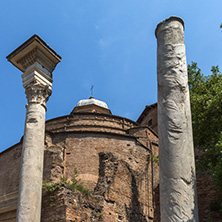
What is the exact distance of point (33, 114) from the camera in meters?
9.04

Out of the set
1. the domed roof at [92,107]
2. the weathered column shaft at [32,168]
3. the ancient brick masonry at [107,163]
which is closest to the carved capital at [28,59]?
the weathered column shaft at [32,168]

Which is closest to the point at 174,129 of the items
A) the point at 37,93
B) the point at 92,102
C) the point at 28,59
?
the point at 37,93

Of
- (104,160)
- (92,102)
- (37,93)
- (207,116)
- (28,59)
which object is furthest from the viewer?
(92,102)

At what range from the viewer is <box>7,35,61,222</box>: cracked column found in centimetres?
801

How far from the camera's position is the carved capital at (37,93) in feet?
30.4

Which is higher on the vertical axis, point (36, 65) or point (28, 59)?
point (28, 59)

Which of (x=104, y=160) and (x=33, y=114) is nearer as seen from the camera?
(x=33, y=114)

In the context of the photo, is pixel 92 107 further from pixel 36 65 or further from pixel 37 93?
pixel 37 93

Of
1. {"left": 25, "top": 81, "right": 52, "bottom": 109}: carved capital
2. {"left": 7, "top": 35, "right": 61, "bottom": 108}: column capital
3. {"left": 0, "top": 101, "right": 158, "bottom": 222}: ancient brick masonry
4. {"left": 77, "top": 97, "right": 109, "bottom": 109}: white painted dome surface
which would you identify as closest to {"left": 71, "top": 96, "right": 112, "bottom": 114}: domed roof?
{"left": 77, "top": 97, "right": 109, "bottom": 109}: white painted dome surface

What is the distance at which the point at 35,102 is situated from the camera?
30.3ft

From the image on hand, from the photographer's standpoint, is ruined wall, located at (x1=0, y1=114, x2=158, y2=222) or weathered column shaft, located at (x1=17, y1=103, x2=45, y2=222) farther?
ruined wall, located at (x1=0, y1=114, x2=158, y2=222)

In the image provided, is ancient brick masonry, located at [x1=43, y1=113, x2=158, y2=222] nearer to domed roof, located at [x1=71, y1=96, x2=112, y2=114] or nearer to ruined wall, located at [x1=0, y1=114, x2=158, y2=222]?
ruined wall, located at [x1=0, y1=114, x2=158, y2=222]

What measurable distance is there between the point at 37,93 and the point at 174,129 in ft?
15.5

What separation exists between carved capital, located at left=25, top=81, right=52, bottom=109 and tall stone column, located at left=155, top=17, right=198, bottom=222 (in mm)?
3836
